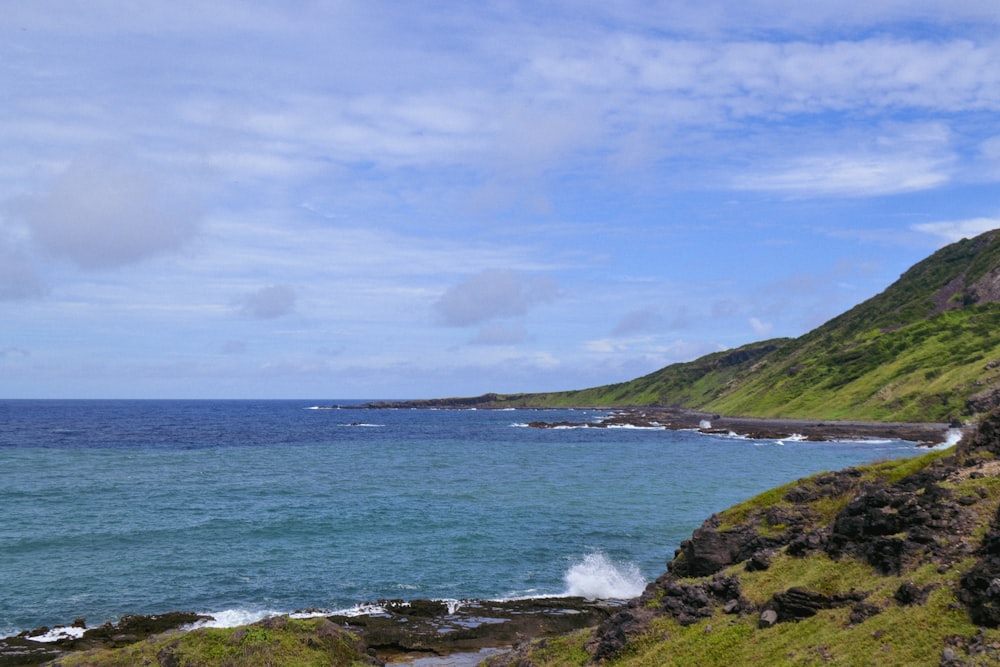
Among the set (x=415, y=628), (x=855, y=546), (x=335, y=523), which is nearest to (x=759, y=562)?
(x=855, y=546)

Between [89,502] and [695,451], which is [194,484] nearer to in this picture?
[89,502]

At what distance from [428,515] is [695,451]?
8226 cm

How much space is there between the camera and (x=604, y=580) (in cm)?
4500

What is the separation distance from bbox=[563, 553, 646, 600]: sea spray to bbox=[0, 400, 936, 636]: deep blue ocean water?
0.19 metres

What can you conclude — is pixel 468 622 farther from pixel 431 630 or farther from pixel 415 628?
pixel 415 628

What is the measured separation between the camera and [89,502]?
72.9 meters

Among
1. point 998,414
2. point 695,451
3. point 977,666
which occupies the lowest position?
point 695,451

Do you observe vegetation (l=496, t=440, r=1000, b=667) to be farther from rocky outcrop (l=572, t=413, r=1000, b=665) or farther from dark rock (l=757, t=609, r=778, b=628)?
dark rock (l=757, t=609, r=778, b=628)

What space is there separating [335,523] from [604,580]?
2875cm

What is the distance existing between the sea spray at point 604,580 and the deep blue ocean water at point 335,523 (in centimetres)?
19

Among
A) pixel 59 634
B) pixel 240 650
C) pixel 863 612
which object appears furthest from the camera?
pixel 59 634

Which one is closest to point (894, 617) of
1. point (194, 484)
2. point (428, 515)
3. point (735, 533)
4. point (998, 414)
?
point (735, 533)

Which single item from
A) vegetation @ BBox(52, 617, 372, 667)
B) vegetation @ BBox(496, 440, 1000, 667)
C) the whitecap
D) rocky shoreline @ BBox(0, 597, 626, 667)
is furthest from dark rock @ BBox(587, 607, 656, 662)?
the whitecap

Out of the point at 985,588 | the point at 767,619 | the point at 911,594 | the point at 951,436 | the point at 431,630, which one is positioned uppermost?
the point at 985,588
